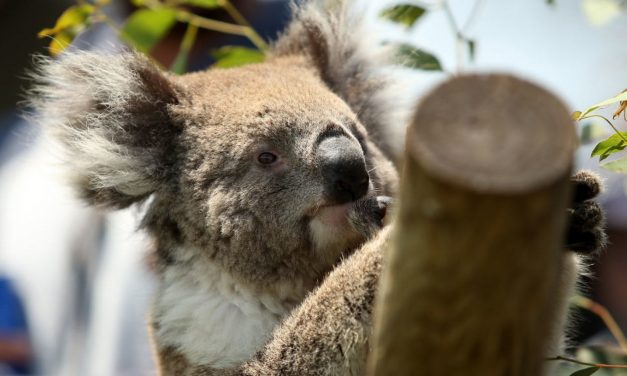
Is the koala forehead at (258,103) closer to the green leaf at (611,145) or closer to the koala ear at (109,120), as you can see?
the koala ear at (109,120)

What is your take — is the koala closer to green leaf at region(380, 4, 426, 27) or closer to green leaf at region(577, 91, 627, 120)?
green leaf at region(380, 4, 426, 27)

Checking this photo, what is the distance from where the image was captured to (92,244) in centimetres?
540

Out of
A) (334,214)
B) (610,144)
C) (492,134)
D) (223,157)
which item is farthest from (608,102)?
(223,157)

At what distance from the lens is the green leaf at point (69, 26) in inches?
117

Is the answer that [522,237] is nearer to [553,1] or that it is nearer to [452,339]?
[452,339]

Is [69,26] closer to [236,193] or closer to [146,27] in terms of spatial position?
[146,27]

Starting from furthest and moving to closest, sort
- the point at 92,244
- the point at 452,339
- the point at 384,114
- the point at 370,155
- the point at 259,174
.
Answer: the point at 92,244, the point at 384,114, the point at 370,155, the point at 259,174, the point at 452,339

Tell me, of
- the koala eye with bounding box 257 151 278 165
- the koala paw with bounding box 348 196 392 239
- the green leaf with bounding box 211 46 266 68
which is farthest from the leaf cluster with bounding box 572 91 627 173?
the green leaf with bounding box 211 46 266 68

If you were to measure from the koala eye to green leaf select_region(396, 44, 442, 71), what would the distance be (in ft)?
2.09

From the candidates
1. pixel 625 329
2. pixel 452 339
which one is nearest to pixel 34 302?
pixel 625 329

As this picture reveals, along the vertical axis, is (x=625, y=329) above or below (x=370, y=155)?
below

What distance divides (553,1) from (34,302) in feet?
12.6

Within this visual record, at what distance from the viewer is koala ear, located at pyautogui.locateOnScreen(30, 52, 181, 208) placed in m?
2.78

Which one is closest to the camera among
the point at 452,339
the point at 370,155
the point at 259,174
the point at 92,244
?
the point at 452,339
